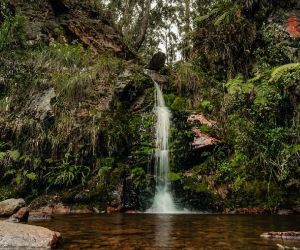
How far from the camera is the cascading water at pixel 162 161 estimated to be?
9.87m

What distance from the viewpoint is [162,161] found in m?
10.9

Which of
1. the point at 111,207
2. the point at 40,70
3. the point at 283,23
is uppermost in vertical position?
the point at 283,23

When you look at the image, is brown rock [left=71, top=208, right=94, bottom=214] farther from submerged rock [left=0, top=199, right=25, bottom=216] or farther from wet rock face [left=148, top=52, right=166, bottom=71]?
wet rock face [left=148, top=52, right=166, bottom=71]

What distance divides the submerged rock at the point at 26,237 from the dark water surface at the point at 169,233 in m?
0.25

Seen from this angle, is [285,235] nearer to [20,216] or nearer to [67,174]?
[20,216]

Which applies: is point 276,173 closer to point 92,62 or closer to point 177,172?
point 177,172

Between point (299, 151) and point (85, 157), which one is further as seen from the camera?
point (85, 157)

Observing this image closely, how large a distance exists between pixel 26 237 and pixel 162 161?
6.54 meters

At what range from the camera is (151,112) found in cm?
1241

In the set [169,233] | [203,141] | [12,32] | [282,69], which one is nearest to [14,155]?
[203,141]

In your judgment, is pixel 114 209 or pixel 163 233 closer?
pixel 163 233

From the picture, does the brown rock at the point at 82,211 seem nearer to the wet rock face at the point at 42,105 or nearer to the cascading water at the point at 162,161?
the cascading water at the point at 162,161

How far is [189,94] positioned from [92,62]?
351 cm

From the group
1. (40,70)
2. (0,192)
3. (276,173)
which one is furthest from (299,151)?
(40,70)
